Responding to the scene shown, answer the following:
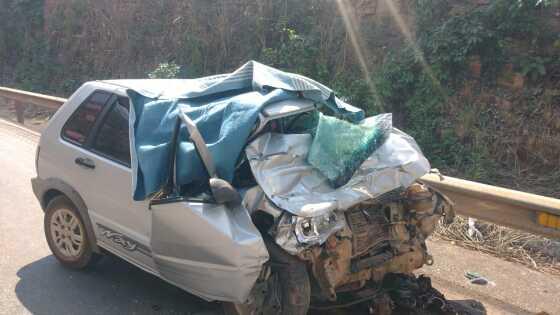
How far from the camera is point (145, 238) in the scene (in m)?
4.39

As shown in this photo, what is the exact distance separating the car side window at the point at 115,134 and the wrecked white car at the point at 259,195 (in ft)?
0.04

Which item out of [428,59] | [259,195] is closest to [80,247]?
[259,195]

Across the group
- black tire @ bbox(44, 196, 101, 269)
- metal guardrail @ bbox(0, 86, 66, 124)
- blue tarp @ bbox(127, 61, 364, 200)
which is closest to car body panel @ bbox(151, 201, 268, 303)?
blue tarp @ bbox(127, 61, 364, 200)

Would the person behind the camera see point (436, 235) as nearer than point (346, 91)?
Yes

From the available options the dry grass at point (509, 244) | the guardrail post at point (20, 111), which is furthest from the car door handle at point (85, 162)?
the guardrail post at point (20, 111)

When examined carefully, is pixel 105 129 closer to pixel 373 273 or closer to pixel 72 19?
pixel 373 273

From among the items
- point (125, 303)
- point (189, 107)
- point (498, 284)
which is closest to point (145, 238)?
point (125, 303)

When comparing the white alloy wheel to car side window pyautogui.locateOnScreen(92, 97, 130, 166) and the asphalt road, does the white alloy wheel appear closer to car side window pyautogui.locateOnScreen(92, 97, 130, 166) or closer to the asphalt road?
the asphalt road

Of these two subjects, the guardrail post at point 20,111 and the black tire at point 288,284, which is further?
the guardrail post at point 20,111

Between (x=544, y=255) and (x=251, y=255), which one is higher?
(x=251, y=255)

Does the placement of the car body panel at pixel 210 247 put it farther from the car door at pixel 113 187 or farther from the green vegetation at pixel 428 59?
the green vegetation at pixel 428 59

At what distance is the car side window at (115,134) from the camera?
465cm

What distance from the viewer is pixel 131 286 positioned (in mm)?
4926

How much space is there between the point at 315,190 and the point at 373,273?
772mm
